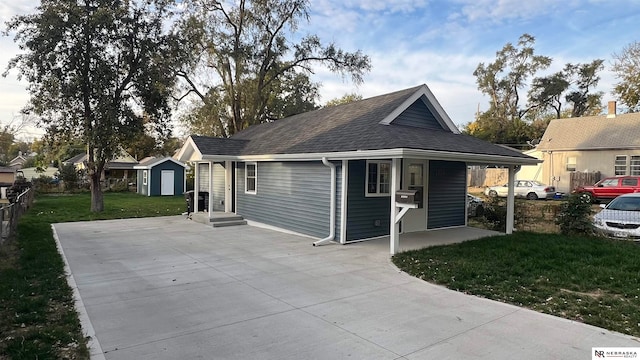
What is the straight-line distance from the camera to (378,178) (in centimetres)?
1005

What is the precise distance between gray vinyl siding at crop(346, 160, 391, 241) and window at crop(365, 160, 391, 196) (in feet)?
0.44

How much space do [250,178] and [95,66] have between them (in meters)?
7.79

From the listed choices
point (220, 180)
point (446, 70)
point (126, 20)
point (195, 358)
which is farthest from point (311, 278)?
point (446, 70)

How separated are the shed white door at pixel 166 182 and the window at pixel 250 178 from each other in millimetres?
15523

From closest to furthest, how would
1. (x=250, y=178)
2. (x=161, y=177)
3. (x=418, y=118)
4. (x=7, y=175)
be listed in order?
(x=418, y=118)
(x=250, y=178)
(x=7, y=175)
(x=161, y=177)

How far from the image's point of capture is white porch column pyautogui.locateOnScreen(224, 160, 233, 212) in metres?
14.1

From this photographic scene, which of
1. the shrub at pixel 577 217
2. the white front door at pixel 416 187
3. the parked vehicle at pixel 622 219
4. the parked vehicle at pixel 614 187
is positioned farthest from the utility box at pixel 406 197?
the parked vehicle at pixel 614 187

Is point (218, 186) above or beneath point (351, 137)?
beneath

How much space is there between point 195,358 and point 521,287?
15.9 ft

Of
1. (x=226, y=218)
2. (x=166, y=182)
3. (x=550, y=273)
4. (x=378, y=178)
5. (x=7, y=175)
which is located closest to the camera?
(x=550, y=273)

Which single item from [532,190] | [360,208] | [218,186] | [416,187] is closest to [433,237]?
[416,187]

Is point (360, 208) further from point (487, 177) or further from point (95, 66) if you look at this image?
point (487, 177)

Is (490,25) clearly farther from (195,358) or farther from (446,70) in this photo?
(195,358)

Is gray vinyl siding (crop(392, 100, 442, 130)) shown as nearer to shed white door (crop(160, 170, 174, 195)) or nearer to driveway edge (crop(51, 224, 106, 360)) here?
driveway edge (crop(51, 224, 106, 360))
